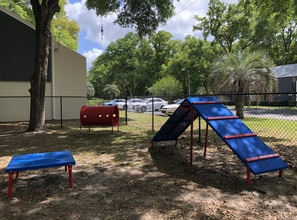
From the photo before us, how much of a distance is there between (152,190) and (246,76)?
46.7ft

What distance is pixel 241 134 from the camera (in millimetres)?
5371

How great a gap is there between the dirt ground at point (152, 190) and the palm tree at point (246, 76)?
10415mm

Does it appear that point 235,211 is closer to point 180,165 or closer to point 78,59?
point 180,165

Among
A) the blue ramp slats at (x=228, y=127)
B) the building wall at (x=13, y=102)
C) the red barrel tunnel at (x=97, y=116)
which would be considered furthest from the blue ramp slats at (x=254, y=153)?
the building wall at (x=13, y=102)

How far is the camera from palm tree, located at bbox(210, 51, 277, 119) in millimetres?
17062

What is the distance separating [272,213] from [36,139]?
848cm

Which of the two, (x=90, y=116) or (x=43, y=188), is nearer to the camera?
(x=43, y=188)

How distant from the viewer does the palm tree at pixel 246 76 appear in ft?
56.0

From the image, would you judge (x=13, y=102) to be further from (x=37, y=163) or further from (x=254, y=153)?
(x=254, y=153)

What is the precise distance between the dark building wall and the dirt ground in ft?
37.8

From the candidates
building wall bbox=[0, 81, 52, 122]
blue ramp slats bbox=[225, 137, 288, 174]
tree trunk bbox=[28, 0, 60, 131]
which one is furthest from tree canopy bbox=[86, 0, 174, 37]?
blue ramp slats bbox=[225, 137, 288, 174]

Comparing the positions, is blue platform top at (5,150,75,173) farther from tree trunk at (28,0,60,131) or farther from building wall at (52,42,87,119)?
building wall at (52,42,87,119)

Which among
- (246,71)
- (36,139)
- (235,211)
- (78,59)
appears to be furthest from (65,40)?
(235,211)

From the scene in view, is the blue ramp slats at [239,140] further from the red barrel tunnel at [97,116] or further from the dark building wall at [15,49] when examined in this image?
the dark building wall at [15,49]
